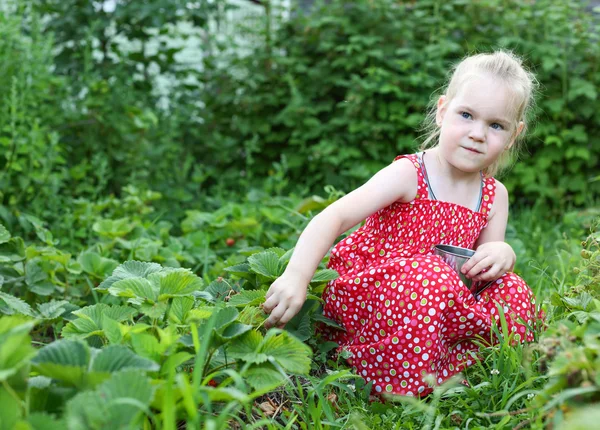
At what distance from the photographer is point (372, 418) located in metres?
1.76

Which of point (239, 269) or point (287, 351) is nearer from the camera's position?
point (287, 351)

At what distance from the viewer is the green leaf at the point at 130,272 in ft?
5.73

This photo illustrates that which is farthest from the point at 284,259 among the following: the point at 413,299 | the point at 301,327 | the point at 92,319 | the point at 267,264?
the point at 92,319

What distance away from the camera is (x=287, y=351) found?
4.96 feet

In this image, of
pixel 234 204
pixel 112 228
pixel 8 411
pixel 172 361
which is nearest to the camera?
pixel 8 411

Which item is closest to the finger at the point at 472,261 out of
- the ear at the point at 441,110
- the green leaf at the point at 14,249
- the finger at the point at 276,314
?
the ear at the point at 441,110

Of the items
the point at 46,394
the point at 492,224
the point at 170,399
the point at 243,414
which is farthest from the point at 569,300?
the point at 46,394

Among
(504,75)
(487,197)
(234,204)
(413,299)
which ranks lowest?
(234,204)

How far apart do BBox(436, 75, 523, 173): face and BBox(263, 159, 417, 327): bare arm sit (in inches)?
5.9

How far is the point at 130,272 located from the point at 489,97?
44.3 inches

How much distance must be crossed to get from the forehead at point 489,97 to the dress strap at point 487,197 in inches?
10.3

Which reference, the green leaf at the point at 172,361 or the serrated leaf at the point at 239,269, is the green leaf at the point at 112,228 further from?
the green leaf at the point at 172,361

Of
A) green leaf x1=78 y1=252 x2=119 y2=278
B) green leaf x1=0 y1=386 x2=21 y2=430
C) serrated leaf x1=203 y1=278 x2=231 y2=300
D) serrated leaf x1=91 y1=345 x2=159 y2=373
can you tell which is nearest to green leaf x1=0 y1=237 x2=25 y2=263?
green leaf x1=78 y1=252 x2=119 y2=278

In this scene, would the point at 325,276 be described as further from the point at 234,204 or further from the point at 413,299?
the point at 234,204
